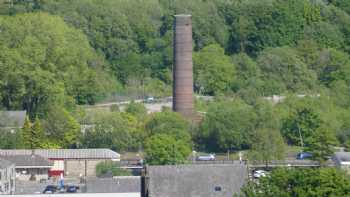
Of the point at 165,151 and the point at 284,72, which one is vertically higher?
the point at 284,72

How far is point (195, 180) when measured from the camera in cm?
4731

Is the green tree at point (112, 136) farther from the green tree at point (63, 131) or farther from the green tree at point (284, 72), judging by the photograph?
the green tree at point (284, 72)

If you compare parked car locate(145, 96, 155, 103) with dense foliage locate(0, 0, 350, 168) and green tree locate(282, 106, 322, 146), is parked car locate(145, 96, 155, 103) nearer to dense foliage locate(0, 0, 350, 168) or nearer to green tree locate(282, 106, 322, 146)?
dense foliage locate(0, 0, 350, 168)

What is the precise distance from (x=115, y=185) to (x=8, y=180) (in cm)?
542

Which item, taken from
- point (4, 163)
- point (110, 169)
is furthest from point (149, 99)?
point (4, 163)

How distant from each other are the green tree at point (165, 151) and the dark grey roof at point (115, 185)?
5592 millimetres

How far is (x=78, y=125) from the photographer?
71.4m

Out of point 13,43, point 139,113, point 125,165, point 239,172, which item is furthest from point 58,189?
point 13,43

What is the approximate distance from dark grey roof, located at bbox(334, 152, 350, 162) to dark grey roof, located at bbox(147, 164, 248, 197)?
15.9 metres

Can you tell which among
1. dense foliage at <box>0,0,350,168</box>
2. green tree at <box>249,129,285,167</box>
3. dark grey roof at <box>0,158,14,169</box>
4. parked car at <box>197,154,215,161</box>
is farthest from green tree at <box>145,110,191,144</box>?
dark grey roof at <box>0,158,14,169</box>

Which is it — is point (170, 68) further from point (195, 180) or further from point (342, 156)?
point (195, 180)

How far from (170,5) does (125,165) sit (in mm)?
31648

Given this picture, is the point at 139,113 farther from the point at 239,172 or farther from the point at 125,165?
the point at 239,172

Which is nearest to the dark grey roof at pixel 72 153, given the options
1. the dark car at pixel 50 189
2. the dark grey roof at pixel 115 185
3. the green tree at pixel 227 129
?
the green tree at pixel 227 129
